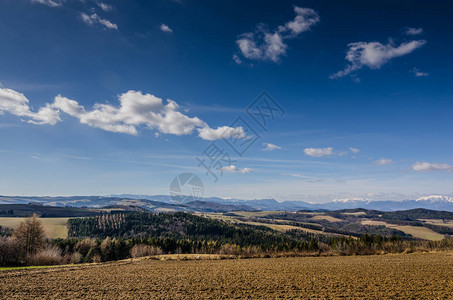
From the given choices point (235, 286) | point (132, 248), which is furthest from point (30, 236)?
point (235, 286)

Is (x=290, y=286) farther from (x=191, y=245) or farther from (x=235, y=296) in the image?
(x=191, y=245)

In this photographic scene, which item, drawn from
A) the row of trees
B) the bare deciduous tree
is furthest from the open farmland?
the bare deciduous tree

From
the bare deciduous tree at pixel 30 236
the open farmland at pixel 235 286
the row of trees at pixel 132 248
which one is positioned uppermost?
the open farmland at pixel 235 286

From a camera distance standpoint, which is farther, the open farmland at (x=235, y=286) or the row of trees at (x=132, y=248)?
the row of trees at (x=132, y=248)

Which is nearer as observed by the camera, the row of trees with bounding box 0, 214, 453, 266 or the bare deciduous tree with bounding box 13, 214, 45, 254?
the row of trees with bounding box 0, 214, 453, 266

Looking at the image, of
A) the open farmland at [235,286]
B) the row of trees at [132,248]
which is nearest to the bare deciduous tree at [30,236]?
Result: the row of trees at [132,248]

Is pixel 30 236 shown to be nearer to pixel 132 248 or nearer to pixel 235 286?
pixel 132 248

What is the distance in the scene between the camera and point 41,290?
85.5 feet

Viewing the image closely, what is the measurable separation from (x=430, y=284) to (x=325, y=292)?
13.9 m

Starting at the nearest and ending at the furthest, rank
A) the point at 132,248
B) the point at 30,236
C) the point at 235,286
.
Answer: the point at 235,286, the point at 30,236, the point at 132,248

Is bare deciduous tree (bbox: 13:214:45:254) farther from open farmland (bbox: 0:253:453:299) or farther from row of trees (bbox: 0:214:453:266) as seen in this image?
open farmland (bbox: 0:253:453:299)

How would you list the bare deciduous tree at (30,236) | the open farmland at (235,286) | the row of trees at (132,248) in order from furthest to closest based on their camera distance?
the bare deciduous tree at (30,236)
the row of trees at (132,248)
the open farmland at (235,286)

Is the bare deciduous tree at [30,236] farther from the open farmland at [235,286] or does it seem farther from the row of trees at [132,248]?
the open farmland at [235,286]

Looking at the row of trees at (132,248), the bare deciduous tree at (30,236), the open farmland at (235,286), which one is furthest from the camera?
the bare deciduous tree at (30,236)
